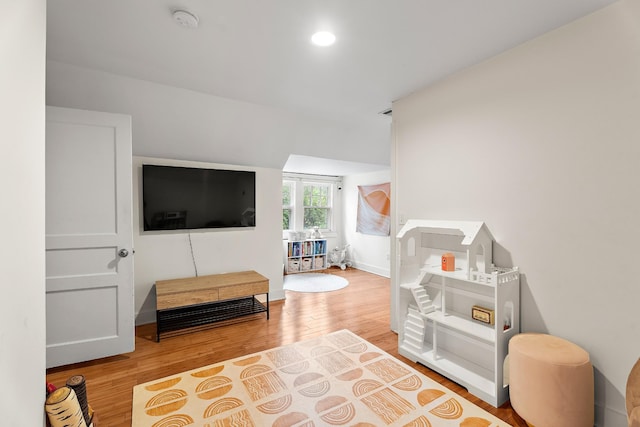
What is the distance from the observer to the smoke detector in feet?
5.65

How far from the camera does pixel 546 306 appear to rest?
1.98 metres

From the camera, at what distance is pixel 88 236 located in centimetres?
243

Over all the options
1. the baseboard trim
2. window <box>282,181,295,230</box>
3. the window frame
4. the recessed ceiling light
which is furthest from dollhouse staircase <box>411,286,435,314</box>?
window <box>282,181,295,230</box>

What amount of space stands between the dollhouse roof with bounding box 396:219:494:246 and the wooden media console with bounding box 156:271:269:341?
6.21ft

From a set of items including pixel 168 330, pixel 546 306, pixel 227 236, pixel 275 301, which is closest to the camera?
pixel 546 306

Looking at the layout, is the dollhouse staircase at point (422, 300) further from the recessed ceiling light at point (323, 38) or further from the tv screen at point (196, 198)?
the tv screen at point (196, 198)

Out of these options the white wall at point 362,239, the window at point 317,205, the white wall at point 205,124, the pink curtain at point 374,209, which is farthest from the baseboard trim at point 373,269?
the white wall at point 205,124

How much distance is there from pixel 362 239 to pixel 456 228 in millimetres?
4006

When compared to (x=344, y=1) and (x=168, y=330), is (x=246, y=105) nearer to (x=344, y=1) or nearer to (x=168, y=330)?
(x=344, y=1)

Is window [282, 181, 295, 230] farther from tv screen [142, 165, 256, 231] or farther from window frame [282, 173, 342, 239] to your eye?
tv screen [142, 165, 256, 231]

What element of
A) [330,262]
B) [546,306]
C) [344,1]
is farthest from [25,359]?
[330,262]

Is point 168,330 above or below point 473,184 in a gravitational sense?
below

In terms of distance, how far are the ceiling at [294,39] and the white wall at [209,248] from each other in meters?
1.40

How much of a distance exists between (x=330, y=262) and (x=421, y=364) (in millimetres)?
4149
